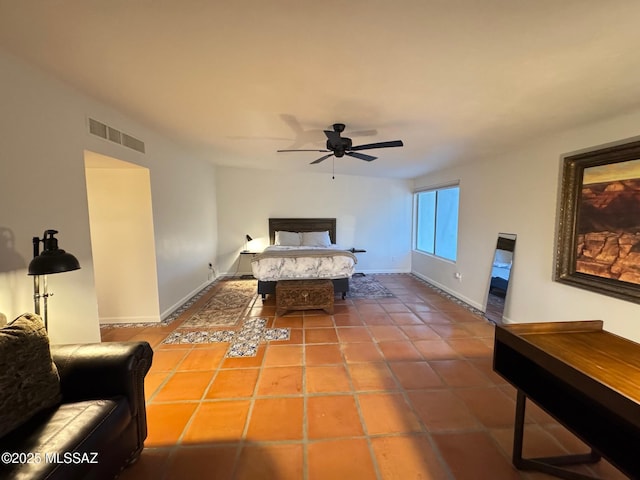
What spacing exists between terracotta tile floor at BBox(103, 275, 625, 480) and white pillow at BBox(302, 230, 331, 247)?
2.62 metres

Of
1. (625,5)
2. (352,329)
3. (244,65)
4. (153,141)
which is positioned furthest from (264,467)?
(153,141)

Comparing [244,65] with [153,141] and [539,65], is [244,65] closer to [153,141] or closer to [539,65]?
[539,65]

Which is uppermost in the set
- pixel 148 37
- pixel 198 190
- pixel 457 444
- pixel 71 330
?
pixel 148 37

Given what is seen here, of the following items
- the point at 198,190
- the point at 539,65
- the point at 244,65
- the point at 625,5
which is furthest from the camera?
the point at 198,190

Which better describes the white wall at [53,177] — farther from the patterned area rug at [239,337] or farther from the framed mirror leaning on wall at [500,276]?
the framed mirror leaning on wall at [500,276]

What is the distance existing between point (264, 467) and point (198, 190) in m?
4.44

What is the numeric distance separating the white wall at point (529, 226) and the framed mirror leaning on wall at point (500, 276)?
71mm

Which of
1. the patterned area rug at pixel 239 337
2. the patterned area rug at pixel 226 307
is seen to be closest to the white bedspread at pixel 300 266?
the patterned area rug at pixel 226 307

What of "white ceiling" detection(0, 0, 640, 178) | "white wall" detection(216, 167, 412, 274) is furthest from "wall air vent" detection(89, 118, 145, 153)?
"white wall" detection(216, 167, 412, 274)

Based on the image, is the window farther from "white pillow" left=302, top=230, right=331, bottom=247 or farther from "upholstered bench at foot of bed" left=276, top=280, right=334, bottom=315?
"upholstered bench at foot of bed" left=276, top=280, right=334, bottom=315

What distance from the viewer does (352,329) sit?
327cm

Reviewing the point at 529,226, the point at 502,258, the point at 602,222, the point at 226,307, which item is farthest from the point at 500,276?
the point at 226,307

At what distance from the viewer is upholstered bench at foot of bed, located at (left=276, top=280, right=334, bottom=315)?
3.74 metres

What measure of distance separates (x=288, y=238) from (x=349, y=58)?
4.20 metres
